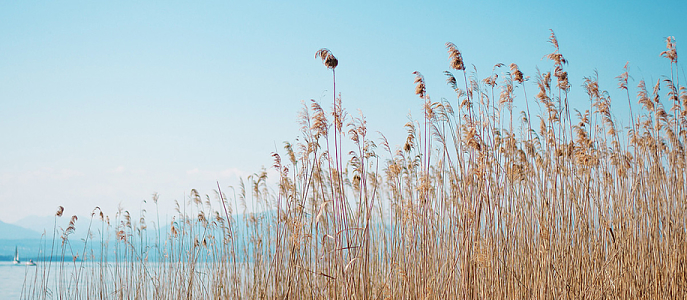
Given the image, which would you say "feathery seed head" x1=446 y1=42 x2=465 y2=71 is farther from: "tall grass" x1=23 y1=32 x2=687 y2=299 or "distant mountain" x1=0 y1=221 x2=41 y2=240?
"distant mountain" x1=0 y1=221 x2=41 y2=240

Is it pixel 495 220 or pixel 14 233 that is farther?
pixel 14 233

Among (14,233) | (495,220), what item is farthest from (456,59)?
(14,233)

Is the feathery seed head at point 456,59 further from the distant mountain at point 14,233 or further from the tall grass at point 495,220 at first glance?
the distant mountain at point 14,233

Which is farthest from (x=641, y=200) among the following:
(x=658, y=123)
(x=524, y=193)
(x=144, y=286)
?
(x=144, y=286)

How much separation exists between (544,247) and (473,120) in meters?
0.66

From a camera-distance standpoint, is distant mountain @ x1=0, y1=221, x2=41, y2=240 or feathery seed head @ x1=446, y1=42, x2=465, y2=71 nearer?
feathery seed head @ x1=446, y1=42, x2=465, y2=71

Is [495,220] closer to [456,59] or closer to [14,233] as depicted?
[456,59]

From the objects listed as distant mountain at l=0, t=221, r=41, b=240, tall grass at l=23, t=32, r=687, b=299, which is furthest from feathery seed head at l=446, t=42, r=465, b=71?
distant mountain at l=0, t=221, r=41, b=240

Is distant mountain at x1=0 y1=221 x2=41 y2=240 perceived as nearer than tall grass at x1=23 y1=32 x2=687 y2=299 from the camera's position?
No

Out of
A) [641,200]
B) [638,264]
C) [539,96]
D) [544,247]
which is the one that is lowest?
[638,264]

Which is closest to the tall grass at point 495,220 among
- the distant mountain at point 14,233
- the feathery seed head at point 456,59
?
the feathery seed head at point 456,59

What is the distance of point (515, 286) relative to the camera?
2076mm

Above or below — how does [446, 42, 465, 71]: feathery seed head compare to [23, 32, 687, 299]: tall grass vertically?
above

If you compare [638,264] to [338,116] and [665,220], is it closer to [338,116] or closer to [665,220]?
[665,220]
